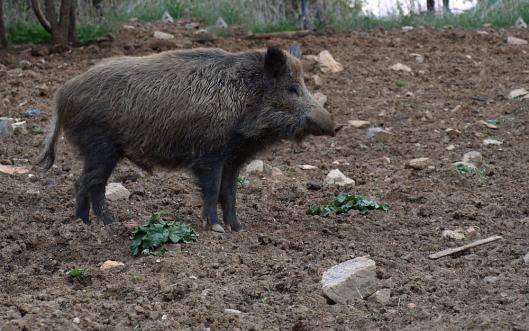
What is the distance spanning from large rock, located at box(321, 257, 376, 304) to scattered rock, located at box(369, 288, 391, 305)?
0.07 metres

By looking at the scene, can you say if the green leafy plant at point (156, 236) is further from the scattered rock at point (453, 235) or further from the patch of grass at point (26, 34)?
the patch of grass at point (26, 34)

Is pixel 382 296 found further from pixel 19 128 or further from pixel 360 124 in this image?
pixel 19 128

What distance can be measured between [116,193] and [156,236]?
177cm

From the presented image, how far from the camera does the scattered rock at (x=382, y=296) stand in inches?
175

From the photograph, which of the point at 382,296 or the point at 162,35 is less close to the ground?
the point at 162,35

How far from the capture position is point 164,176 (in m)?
7.75

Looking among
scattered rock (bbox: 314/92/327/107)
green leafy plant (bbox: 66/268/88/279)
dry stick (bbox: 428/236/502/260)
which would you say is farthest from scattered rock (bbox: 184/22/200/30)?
green leafy plant (bbox: 66/268/88/279)

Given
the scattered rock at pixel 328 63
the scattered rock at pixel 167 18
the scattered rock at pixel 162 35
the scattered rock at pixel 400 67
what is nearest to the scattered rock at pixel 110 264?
the scattered rock at pixel 328 63

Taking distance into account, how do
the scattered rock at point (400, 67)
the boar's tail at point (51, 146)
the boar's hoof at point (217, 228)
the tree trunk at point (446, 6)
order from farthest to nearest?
the tree trunk at point (446, 6)
the scattered rock at point (400, 67)
the boar's tail at point (51, 146)
the boar's hoof at point (217, 228)

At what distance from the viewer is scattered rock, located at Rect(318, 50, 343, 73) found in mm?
10672

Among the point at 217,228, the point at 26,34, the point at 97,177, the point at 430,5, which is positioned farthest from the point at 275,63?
the point at 430,5

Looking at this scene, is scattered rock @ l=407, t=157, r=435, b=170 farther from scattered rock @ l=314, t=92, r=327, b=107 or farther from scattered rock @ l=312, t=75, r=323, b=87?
scattered rock @ l=312, t=75, r=323, b=87

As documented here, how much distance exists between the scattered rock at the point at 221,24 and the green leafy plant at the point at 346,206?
6.52 m

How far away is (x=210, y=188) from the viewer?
20.6 feet
